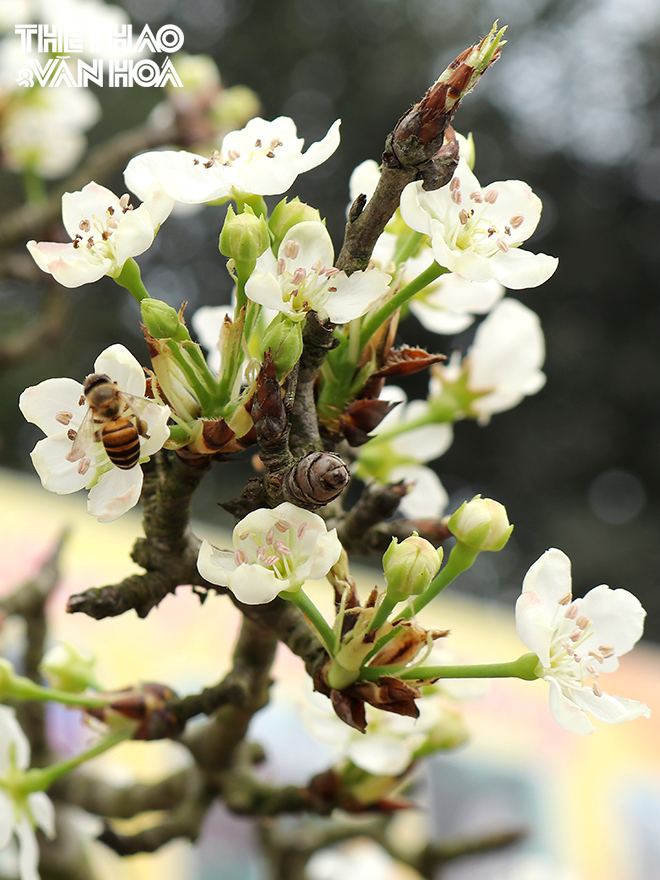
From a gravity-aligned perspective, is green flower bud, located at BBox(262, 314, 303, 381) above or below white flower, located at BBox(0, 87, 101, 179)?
above

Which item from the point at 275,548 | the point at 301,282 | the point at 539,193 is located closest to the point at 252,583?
the point at 275,548

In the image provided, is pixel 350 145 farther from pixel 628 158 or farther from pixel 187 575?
pixel 187 575

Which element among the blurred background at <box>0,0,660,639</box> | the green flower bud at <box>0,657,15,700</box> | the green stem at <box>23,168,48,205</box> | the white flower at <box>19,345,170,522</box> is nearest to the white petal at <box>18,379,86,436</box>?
the white flower at <box>19,345,170,522</box>

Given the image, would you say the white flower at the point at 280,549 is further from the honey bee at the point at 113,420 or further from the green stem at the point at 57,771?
the green stem at the point at 57,771

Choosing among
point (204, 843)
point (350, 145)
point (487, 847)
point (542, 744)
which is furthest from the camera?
point (350, 145)

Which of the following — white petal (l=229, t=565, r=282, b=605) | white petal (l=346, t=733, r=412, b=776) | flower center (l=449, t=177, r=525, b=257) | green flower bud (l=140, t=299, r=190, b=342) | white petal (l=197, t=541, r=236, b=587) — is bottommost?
white petal (l=346, t=733, r=412, b=776)

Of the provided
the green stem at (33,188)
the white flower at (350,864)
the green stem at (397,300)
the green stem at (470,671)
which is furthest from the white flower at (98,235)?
the white flower at (350,864)

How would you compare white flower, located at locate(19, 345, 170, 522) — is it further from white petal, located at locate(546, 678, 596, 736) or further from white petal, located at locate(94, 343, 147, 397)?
white petal, located at locate(546, 678, 596, 736)

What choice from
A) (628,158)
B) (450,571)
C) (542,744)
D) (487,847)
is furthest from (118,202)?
(628,158)
